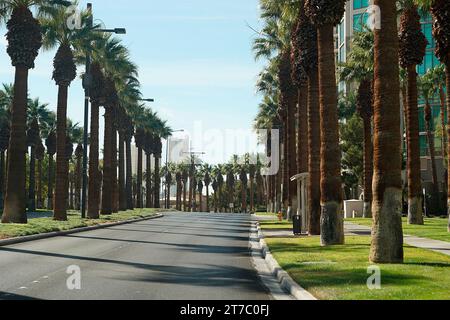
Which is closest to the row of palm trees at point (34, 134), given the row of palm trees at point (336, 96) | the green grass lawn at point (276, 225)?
the row of palm trees at point (336, 96)

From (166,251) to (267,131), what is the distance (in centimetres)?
5856

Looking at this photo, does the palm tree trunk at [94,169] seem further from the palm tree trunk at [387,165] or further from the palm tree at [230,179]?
the palm tree at [230,179]

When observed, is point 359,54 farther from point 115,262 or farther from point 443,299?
point 443,299

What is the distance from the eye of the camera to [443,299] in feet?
32.1

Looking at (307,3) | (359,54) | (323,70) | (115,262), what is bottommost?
(115,262)

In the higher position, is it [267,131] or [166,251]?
[267,131]

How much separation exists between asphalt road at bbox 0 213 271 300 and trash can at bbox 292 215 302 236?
12.0 ft

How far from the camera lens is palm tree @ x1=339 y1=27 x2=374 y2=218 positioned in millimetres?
43406

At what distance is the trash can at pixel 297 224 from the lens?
90.2ft

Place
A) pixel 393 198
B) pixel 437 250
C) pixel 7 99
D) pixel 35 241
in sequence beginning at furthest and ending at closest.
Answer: pixel 7 99
pixel 35 241
pixel 437 250
pixel 393 198

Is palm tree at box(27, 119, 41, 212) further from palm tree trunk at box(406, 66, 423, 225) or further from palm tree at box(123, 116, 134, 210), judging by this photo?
palm tree trunk at box(406, 66, 423, 225)

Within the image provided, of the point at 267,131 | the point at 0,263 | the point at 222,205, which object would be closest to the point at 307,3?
the point at 0,263

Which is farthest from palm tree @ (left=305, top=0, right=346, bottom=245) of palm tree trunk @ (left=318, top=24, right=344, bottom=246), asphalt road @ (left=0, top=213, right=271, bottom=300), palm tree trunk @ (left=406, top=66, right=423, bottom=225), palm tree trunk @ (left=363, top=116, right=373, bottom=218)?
palm tree trunk @ (left=363, top=116, right=373, bottom=218)

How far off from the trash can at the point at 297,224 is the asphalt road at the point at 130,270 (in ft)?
12.0
